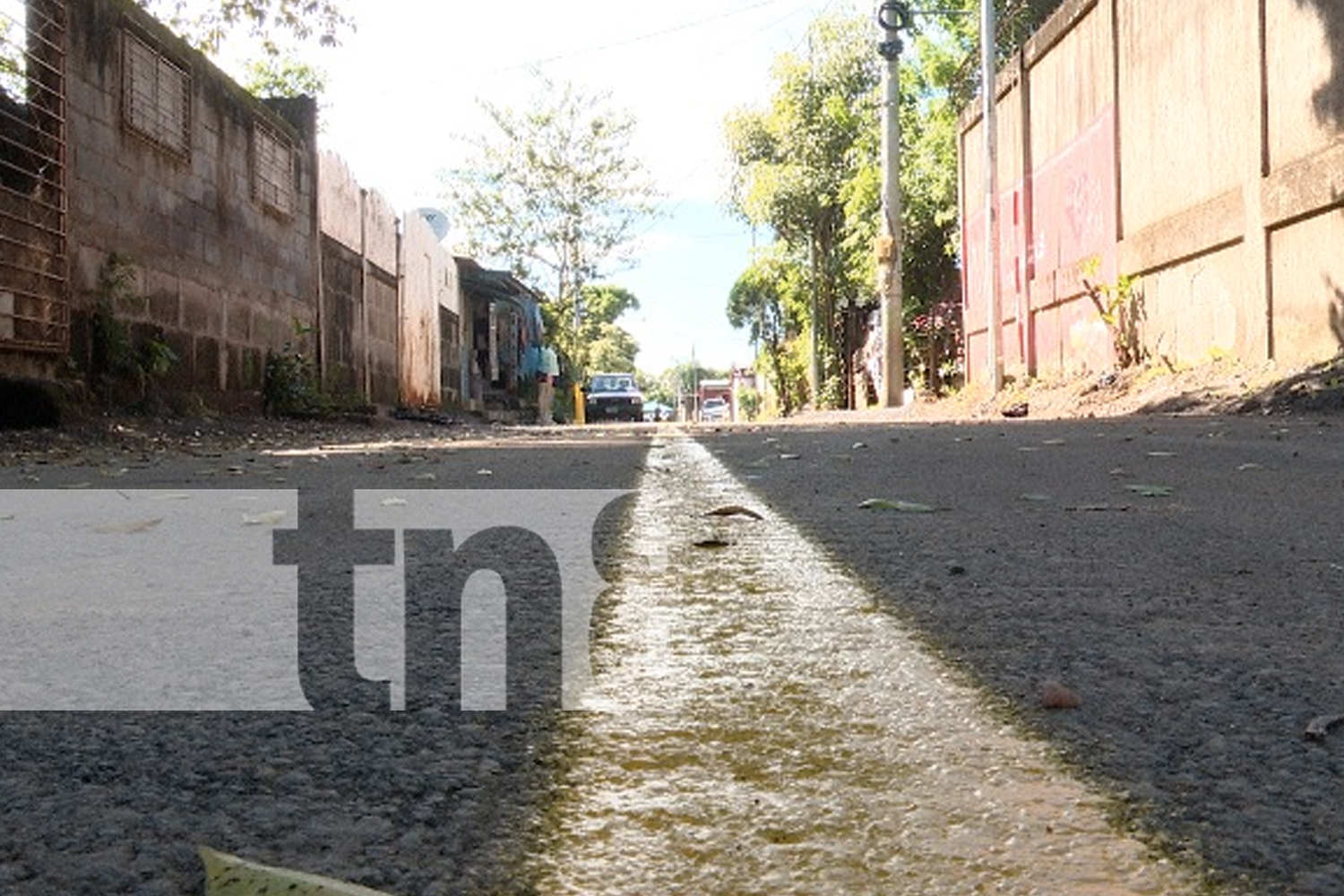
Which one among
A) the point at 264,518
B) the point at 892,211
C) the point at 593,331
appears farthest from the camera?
the point at 593,331

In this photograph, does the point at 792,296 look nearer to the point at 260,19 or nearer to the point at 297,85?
the point at 297,85

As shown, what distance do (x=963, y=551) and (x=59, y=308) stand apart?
7576 millimetres

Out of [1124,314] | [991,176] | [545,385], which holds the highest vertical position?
[991,176]

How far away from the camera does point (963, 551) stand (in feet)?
9.50

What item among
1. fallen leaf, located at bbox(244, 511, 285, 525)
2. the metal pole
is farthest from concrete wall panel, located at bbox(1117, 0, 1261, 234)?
fallen leaf, located at bbox(244, 511, 285, 525)

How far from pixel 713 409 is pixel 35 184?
85.2 meters

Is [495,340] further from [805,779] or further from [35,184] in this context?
[805,779]

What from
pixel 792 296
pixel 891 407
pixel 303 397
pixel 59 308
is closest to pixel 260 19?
pixel 303 397

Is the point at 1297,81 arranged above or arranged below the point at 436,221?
below

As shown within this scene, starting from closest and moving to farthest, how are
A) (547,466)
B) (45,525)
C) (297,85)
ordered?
1. (45,525)
2. (547,466)
3. (297,85)

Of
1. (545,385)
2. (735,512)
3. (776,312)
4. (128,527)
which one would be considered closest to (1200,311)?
(735,512)

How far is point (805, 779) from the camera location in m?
1.27

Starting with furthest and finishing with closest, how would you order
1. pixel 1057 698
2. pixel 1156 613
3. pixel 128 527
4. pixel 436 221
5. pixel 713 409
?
pixel 713 409
pixel 436 221
pixel 128 527
pixel 1156 613
pixel 1057 698

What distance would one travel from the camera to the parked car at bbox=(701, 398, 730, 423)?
85.4 m
